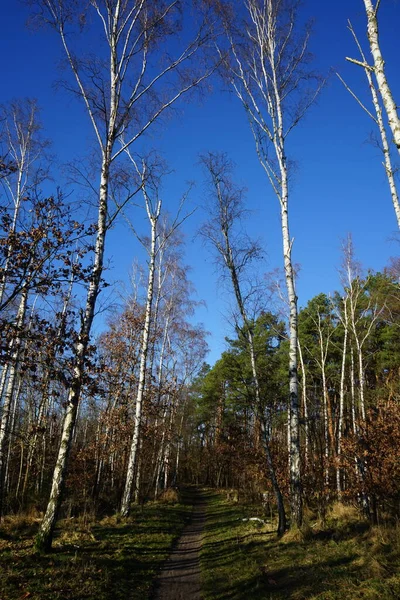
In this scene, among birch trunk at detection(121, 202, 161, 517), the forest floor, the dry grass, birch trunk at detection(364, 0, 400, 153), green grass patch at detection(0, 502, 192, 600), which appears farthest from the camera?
the dry grass

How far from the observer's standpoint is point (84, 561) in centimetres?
645

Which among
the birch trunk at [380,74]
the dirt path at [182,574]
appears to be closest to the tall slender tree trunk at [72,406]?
the dirt path at [182,574]

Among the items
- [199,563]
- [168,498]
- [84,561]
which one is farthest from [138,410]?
[168,498]

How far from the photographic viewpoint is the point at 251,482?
21.1 metres

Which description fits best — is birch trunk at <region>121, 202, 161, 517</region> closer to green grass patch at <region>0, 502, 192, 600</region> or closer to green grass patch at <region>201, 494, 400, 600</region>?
green grass patch at <region>0, 502, 192, 600</region>

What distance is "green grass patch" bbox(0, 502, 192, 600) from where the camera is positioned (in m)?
5.26

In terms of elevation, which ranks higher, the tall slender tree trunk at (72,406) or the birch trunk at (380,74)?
the birch trunk at (380,74)

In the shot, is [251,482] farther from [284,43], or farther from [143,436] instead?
[284,43]

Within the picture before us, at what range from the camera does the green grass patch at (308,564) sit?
5.41 meters

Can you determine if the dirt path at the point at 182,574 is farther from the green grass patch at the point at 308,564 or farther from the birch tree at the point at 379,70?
the birch tree at the point at 379,70

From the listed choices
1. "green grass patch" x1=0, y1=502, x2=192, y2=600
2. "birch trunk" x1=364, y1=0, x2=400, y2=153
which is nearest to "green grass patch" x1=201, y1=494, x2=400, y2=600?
"green grass patch" x1=0, y1=502, x2=192, y2=600

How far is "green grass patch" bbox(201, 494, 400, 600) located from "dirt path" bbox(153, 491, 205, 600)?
0.68 ft

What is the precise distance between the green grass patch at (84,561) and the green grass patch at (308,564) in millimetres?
Result: 1278

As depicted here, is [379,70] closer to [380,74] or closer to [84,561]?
[380,74]
